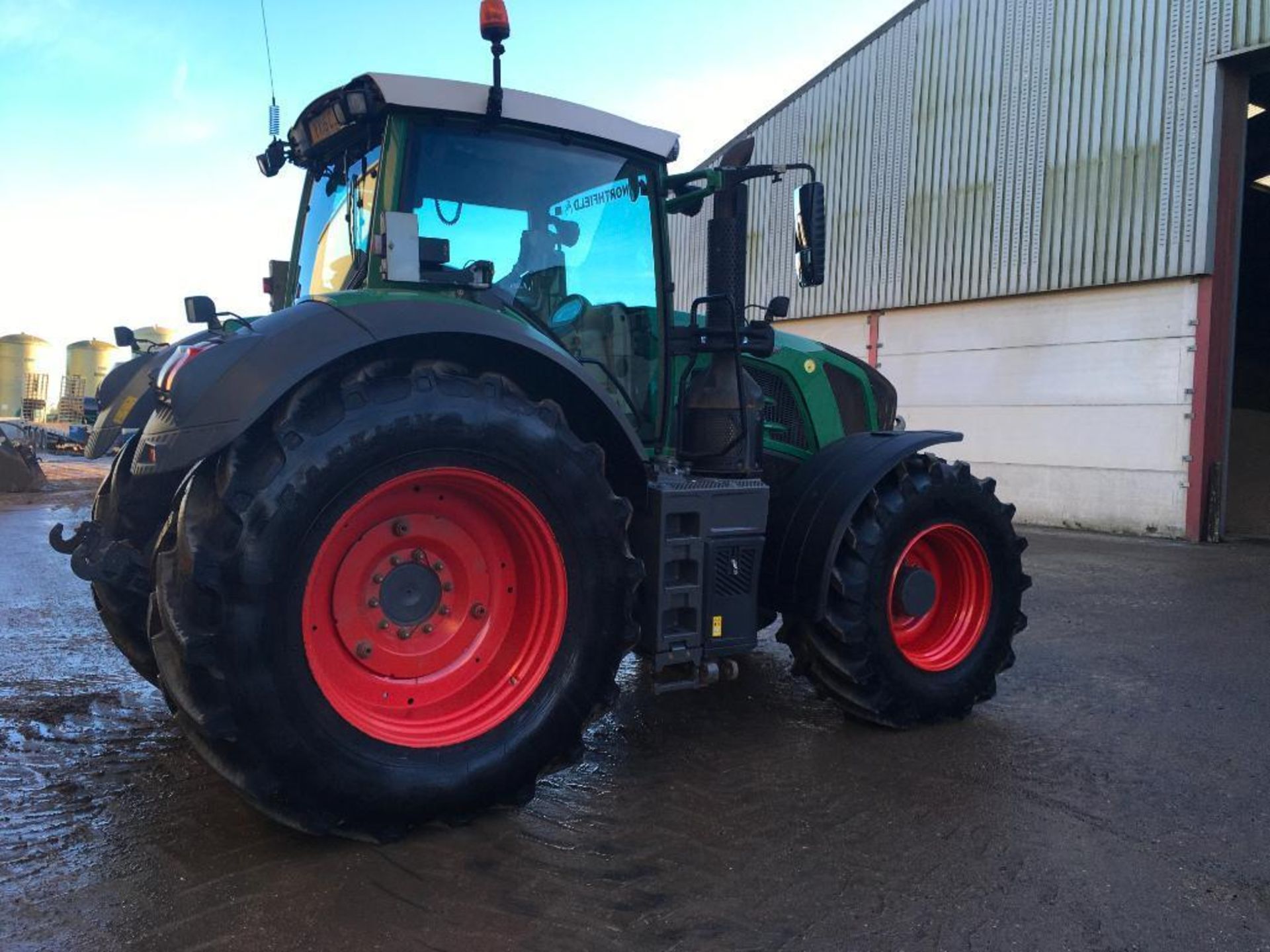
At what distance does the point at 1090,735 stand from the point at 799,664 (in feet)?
4.25

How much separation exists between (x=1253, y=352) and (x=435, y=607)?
18.9 meters

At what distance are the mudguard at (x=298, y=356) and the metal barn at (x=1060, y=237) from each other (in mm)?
7401

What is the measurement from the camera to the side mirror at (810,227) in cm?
416

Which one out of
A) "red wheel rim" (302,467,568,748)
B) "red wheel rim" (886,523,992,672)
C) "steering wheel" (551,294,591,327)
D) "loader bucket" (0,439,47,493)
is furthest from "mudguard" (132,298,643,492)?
"loader bucket" (0,439,47,493)

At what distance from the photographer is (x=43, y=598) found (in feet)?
22.7

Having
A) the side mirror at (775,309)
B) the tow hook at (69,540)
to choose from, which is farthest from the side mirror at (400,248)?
the side mirror at (775,309)

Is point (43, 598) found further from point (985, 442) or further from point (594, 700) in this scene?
point (985, 442)

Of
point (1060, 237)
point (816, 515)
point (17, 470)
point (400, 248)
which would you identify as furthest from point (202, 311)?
point (17, 470)

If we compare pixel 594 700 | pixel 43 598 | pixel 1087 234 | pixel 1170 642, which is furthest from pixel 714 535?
pixel 1087 234

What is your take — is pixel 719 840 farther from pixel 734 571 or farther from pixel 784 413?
pixel 784 413

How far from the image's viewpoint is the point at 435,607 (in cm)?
314

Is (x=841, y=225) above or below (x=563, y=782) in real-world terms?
above

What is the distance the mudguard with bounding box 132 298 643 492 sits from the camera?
8.73 feet

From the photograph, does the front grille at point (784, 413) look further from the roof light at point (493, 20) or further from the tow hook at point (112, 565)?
the tow hook at point (112, 565)
